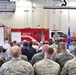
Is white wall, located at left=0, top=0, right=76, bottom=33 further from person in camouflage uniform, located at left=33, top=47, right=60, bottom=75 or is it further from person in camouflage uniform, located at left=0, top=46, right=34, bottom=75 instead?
person in camouflage uniform, located at left=0, top=46, right=34, bottom=75

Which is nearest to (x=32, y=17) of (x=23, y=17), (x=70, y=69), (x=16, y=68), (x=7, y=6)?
(x=23, y=17)

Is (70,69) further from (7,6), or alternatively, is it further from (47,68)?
(7,6)

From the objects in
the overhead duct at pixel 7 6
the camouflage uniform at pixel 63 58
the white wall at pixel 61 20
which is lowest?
the camouflage uniform at pixel 63 58

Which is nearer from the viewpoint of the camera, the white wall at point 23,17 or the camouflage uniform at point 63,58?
the camouflage uniform at point 63,58

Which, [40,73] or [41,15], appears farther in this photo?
[41,15]

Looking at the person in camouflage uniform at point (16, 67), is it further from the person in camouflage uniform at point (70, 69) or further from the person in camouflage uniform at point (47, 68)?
the person in camouflage uniform at point (70, 69)

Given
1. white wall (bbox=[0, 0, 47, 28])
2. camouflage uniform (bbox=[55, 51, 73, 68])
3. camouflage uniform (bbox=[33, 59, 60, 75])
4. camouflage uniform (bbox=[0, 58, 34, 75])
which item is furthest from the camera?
white wall (bbox=[0, 0, 47, 28])

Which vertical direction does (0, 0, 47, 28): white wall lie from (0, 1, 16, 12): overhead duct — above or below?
below

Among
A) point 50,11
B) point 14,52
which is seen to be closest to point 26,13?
point 50,11

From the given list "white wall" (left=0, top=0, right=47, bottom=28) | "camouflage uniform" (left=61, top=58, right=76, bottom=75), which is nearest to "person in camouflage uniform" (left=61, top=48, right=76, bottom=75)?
"camouflage uniform" (left=61, top=58, right=76, bottom=75)

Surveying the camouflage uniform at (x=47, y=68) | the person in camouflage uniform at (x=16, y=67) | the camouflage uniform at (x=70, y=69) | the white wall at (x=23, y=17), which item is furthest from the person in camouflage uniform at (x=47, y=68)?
the white wall at (x=23, y=17)

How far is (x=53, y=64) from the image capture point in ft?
16.8

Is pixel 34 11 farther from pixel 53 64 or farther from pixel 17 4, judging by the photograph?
pixel 53 64

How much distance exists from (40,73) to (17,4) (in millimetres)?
22334
